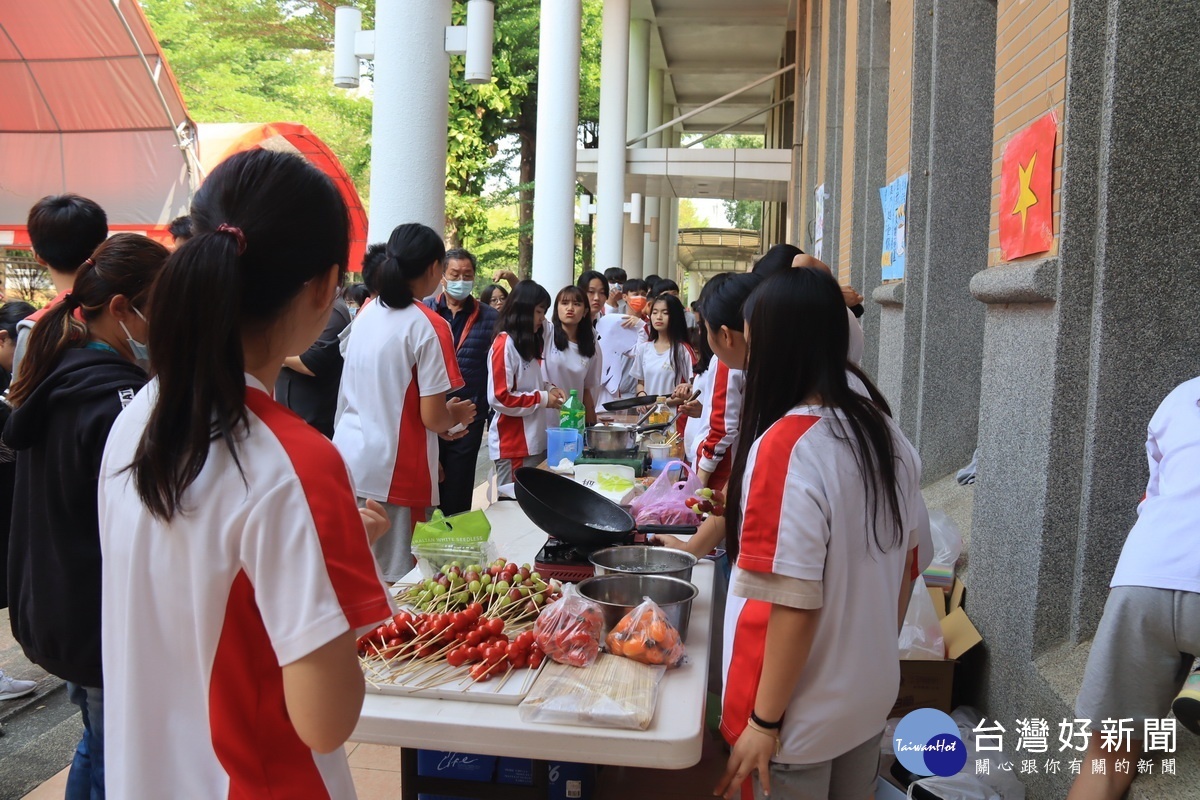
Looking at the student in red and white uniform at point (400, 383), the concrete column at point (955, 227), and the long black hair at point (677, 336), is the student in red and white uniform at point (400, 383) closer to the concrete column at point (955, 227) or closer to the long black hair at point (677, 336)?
the concrete column at point (955, 227)

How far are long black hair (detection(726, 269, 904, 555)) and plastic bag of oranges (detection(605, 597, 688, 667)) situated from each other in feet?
1.23

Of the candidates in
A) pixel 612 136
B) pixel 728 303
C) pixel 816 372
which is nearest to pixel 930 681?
pixel 728 303

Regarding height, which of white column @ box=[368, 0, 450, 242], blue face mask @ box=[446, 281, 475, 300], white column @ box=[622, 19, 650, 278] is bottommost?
blue face mask @ box=[446, 281, 475, 300]

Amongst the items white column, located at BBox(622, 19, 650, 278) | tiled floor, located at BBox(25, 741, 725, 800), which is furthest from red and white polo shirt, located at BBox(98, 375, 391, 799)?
white column, located at BBox(622, 19, 650, 278)

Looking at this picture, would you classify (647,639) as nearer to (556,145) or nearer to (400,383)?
(400,383)

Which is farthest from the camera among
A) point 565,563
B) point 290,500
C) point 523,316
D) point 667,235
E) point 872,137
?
point 667,235

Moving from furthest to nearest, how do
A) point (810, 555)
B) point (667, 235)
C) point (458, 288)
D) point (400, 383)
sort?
point (667, 235) → point (458, 288) → point (400, 383) → point (810, 555)

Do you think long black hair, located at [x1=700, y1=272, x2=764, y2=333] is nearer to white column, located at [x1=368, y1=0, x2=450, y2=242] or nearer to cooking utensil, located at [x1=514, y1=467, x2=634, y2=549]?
cooking utensil, located at [x1=514, y1=467, x2=634, y2=549]

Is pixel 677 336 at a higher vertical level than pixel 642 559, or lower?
higher

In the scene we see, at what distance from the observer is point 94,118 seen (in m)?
13.8

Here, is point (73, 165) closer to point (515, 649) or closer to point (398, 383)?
point (398, 383)

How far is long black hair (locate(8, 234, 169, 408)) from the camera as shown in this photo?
8.30ft


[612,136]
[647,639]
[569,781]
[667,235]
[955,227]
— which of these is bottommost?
[569,781]

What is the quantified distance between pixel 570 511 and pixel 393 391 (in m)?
1.20
